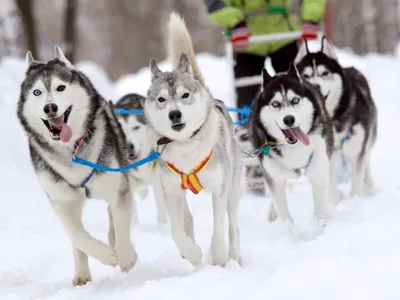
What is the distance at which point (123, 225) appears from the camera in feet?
9.01

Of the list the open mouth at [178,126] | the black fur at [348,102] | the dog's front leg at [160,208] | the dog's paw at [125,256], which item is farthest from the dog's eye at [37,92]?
the black fur at [348,102]

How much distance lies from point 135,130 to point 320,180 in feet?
4.59

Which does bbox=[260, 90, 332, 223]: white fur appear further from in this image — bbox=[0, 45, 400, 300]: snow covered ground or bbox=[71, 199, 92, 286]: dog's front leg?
bbox=[71, 199, 92, 286]: dog's front leg

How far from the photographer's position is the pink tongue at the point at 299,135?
3.20m

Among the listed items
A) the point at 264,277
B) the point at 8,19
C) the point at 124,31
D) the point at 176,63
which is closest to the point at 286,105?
the point at 176,63

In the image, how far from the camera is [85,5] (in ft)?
80.1

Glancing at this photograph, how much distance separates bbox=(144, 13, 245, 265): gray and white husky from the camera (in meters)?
2.54

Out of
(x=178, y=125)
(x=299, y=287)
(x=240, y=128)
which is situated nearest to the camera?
(x=299, y=287)

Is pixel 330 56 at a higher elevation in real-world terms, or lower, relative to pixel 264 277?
higher

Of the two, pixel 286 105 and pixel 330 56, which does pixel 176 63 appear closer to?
pixel 286 105

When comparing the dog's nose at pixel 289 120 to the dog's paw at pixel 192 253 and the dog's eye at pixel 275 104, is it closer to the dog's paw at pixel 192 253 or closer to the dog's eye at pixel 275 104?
the dog's eye at pixel 275 104

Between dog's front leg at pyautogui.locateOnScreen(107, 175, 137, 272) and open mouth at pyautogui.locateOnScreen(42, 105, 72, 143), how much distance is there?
14.1 inches

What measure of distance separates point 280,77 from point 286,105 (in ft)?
0.61

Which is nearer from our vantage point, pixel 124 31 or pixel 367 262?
pixel 367 262
